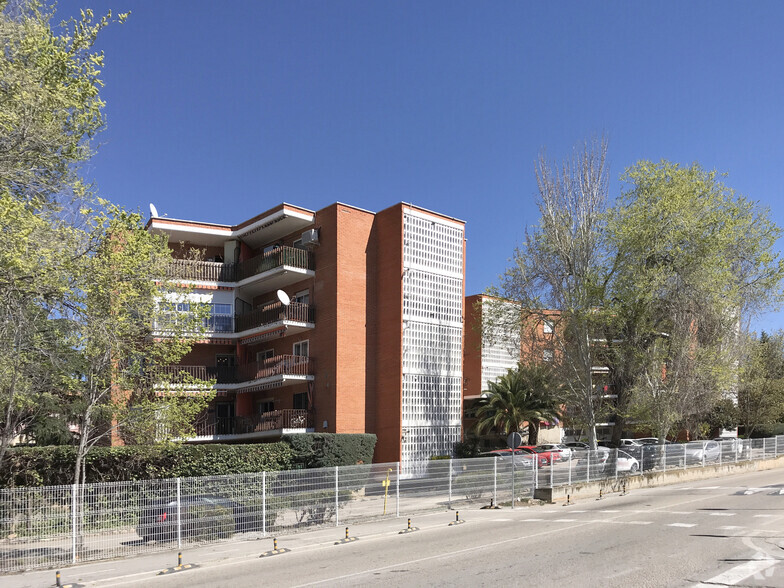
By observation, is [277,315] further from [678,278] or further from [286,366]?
[678,278]

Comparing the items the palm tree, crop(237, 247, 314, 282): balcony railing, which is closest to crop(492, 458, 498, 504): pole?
crop(237, 247, 314, 282): balcony railing

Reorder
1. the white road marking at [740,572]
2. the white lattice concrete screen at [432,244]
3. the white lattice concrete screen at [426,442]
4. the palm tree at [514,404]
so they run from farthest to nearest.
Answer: the palm tree at [514,404]
the white lattice concrete screen at [432,244]
the white lattice concrete screen at [426,442]
the white road marking at [740,572]

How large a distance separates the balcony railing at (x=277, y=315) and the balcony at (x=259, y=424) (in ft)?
14.3

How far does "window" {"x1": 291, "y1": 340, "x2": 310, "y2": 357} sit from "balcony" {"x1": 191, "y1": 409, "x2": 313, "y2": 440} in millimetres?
3090

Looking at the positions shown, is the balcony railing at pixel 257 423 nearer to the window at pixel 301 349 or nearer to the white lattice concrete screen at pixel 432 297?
the window at pixel 301 349

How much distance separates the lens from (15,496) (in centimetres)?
1293

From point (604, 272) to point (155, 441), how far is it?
20.2 metres

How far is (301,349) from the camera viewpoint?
32281mm

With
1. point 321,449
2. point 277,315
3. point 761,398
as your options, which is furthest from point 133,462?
point 761,398

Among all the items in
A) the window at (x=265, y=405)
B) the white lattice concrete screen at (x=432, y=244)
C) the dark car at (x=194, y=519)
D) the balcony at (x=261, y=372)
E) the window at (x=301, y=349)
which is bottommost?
the dark car at (x=194, y=519)

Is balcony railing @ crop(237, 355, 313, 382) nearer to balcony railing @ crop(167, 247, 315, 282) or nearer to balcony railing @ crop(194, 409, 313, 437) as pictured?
balcony railing @ crop(194, 409, 313, 437)

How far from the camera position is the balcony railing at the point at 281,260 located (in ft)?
103

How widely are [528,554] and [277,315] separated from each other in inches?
836

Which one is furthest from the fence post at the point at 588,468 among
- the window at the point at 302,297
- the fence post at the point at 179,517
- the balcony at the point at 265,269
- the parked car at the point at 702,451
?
the fence post at the point at 179,517
